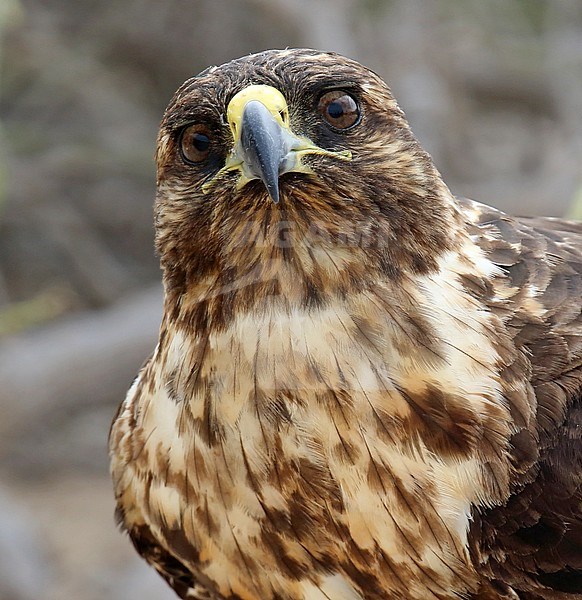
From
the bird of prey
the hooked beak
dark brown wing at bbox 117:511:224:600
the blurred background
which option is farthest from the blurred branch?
the hooked beak

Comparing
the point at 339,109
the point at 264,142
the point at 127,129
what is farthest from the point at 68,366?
the point at 264,142

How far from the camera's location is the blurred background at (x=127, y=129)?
7570mm

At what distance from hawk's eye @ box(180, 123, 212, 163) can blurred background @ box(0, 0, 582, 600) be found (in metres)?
4.70

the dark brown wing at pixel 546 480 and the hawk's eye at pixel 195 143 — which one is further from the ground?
the hawk's eye at pixel 195 143

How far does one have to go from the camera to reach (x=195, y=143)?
88.7 inches

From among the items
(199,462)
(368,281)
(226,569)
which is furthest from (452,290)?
(226,569)

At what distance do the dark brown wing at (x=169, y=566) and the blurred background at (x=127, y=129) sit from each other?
409cm

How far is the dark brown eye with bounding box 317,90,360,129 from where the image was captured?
222 cm

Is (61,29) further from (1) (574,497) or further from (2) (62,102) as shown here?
(1) (574,497)

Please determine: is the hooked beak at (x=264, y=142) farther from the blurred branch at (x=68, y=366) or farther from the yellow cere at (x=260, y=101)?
the blurred branch at (x=68, y=366)

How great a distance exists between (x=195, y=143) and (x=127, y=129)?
22.3 ft

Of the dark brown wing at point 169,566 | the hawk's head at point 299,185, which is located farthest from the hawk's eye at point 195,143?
the dark brown wing at point 169,566

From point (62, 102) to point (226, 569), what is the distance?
6.91 metres

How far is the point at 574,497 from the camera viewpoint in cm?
231
